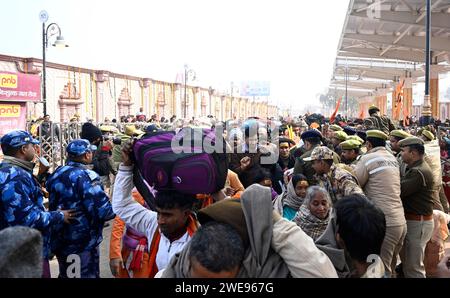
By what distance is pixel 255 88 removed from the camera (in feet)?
229

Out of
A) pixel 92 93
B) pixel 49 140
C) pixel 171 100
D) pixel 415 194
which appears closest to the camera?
pixel 415 194

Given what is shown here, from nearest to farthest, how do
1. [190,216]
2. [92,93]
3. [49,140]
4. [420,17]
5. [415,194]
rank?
[190,216], [415,194], [49,140], [420,17], [92,93]

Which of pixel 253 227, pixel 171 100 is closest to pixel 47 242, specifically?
pixel 253 227

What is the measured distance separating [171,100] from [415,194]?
91.5 ft

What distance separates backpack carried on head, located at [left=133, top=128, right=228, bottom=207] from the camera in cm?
228

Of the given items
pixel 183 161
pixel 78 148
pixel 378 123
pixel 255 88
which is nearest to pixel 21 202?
pixel 78 148

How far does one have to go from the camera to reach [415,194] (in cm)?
472

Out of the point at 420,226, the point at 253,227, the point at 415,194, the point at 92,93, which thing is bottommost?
the point at 420,226

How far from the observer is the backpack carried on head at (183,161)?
7.48 feet

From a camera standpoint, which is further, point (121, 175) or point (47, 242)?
point (47, 242)

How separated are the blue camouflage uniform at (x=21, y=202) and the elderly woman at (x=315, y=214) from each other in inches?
70.1

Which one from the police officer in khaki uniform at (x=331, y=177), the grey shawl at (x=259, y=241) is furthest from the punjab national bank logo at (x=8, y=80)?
the grey shawl at (x=259, y=241)
